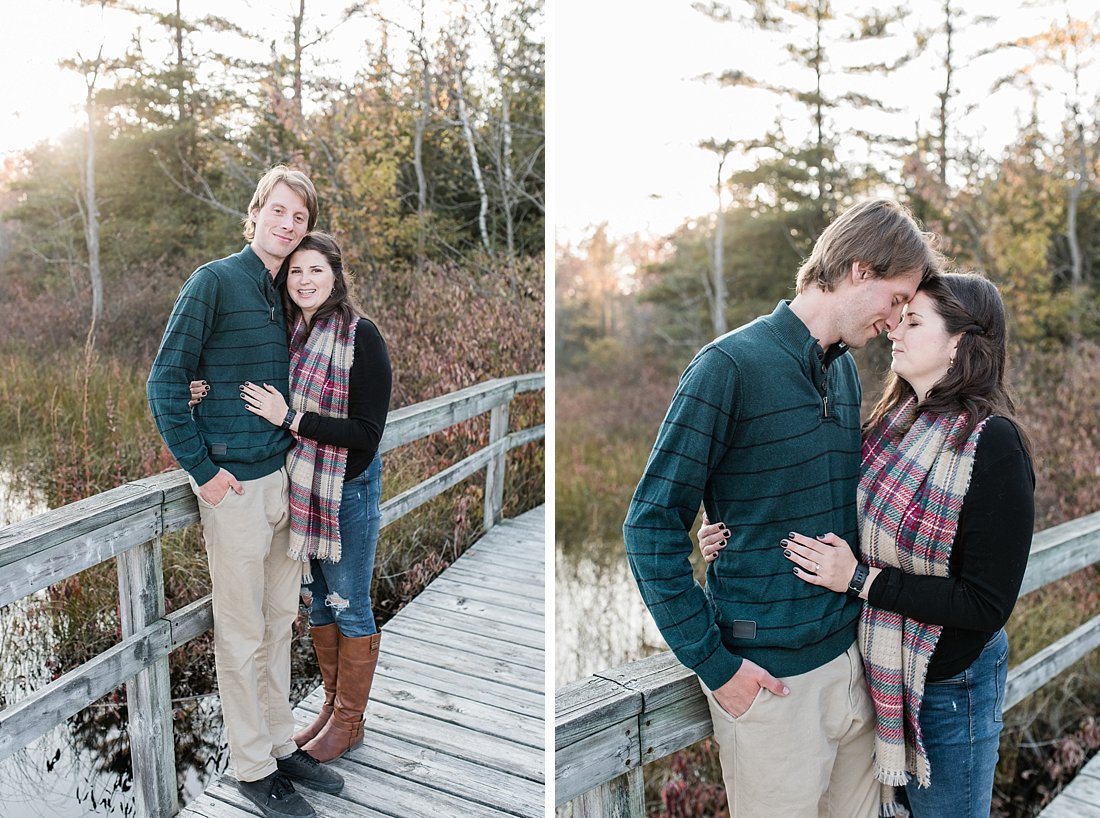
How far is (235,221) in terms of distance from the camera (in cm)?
272

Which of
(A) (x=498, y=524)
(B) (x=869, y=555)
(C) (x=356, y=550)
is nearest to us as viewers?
(B) (x=869, y=555)

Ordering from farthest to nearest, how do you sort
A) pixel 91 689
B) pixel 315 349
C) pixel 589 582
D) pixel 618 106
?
pixel 618 106 < pixel 589 582 < pixel 315 349 < pixel 91 689

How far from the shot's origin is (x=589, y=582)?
613 cm

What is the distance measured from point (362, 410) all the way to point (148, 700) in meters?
0.89

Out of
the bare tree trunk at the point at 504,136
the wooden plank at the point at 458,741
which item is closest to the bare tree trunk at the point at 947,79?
the bare tree trunk at the point at 504,136

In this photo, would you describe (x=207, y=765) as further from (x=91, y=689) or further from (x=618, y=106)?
(x=618, y=106)

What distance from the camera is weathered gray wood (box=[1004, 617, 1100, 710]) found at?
2.36m

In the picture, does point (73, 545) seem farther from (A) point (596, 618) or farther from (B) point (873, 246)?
(A) point (596, 618)

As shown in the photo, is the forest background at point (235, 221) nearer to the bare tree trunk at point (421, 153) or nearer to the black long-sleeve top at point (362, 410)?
the bare tree trunk at point (421, 153)

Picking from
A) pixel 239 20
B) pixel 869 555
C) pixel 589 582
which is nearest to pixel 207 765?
pixel 869 555

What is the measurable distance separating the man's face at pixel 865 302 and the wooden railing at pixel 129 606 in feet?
5.21

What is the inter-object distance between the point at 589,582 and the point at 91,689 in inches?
173

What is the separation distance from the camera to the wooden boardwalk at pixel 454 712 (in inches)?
96.7

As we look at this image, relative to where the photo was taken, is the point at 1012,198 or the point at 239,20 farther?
the point at 1012,198
